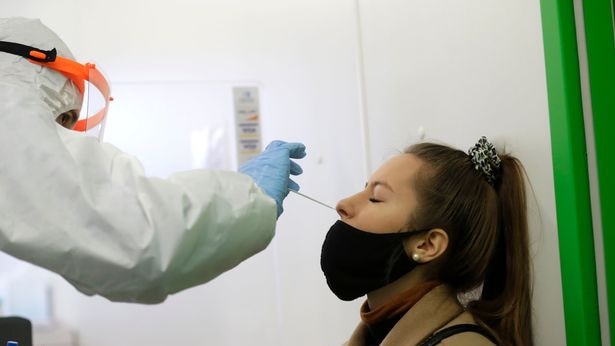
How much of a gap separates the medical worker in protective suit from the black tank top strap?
36 centimetres

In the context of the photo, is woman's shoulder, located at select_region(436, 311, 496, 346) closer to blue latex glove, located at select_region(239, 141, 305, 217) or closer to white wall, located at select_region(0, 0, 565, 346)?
blue latex glove, located at select_region(239, 141, 305, 217)

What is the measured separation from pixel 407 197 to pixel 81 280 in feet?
2.09

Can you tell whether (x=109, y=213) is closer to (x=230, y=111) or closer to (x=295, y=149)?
(x=295, y=149)

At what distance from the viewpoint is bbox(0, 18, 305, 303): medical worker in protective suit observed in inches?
36.9

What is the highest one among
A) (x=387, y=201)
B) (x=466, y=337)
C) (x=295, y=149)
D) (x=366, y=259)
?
(x=295, y=149)

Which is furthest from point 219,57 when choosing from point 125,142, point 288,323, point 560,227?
point 560,227

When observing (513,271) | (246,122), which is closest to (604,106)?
(513,271)

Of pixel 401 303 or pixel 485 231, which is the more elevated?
pixel 485 231

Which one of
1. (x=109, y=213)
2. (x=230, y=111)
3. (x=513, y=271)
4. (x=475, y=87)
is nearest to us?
(x=109, y=213)

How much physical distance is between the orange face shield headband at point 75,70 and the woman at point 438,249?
57 centimetres

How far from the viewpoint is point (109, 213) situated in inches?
37.2

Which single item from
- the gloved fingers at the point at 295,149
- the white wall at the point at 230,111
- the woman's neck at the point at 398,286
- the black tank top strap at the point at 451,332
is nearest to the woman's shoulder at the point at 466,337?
the black tank top strap at the point at 451,332

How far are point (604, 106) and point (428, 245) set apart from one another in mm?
408

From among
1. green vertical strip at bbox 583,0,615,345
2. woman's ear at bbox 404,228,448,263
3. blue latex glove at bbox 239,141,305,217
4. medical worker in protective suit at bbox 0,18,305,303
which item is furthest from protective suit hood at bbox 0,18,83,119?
green vertical strip at bbox 583,0,615,345
